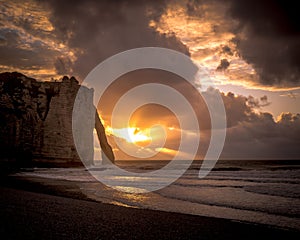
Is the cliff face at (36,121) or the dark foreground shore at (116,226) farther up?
the cliff face at (36,121)

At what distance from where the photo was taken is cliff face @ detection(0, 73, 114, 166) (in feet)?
149

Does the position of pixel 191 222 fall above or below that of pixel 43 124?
below

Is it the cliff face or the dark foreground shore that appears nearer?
the dark foreground shore

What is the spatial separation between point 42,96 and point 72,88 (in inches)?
232

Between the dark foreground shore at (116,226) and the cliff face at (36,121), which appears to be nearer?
the dark foreground shore at (116,226)

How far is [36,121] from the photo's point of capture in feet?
157

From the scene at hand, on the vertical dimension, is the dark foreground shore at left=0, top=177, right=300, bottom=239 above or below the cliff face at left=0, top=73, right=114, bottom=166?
below

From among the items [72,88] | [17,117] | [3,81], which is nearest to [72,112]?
[72,88]

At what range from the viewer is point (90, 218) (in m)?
6.86

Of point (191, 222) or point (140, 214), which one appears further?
point (140, 214)

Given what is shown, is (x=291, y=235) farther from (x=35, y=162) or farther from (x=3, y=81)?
(x=3, y=81)

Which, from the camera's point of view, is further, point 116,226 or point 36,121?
point 36,121

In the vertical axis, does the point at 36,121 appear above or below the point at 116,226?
above

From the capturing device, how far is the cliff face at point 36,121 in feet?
149
